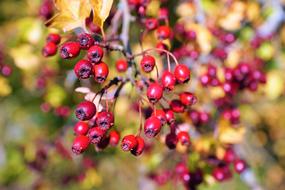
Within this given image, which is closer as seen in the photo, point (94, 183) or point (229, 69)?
point (229, 69)

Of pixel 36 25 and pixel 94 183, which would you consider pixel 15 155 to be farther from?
pixel 36 25

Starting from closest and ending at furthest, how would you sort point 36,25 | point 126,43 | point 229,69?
point 126,43 < point 229,69 < point 36,25

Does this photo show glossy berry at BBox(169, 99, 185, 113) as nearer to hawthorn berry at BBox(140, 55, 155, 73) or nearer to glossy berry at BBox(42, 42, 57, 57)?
hawthorn berry at BBox(140, 55, 155, 73)

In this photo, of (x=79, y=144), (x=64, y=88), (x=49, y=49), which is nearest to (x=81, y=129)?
(x=79, y=144)

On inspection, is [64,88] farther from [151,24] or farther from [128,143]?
[128,143]

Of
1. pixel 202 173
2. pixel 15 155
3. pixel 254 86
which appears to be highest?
pixel 254 86

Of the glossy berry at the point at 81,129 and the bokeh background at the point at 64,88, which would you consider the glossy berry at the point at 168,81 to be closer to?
the glossy berry at the point at 81,129

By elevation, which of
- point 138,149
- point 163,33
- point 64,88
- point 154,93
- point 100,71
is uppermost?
point 100,71

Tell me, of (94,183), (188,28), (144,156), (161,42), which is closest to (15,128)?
(94,183)

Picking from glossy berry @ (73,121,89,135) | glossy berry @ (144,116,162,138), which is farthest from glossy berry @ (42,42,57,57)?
glossy berry @ (144,116,162,138)

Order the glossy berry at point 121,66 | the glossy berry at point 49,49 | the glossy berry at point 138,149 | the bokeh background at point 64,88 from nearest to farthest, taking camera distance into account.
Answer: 1. the glossy berry at point 138,149
2. the glossy berry at point 49,49
3. the glossy berry at point 121,66
4. the bokeh background at point 64,88

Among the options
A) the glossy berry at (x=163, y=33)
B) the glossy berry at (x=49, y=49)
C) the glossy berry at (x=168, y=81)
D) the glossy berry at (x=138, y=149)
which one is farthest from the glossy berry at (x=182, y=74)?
the glossy berry at (x=49, y=49)
